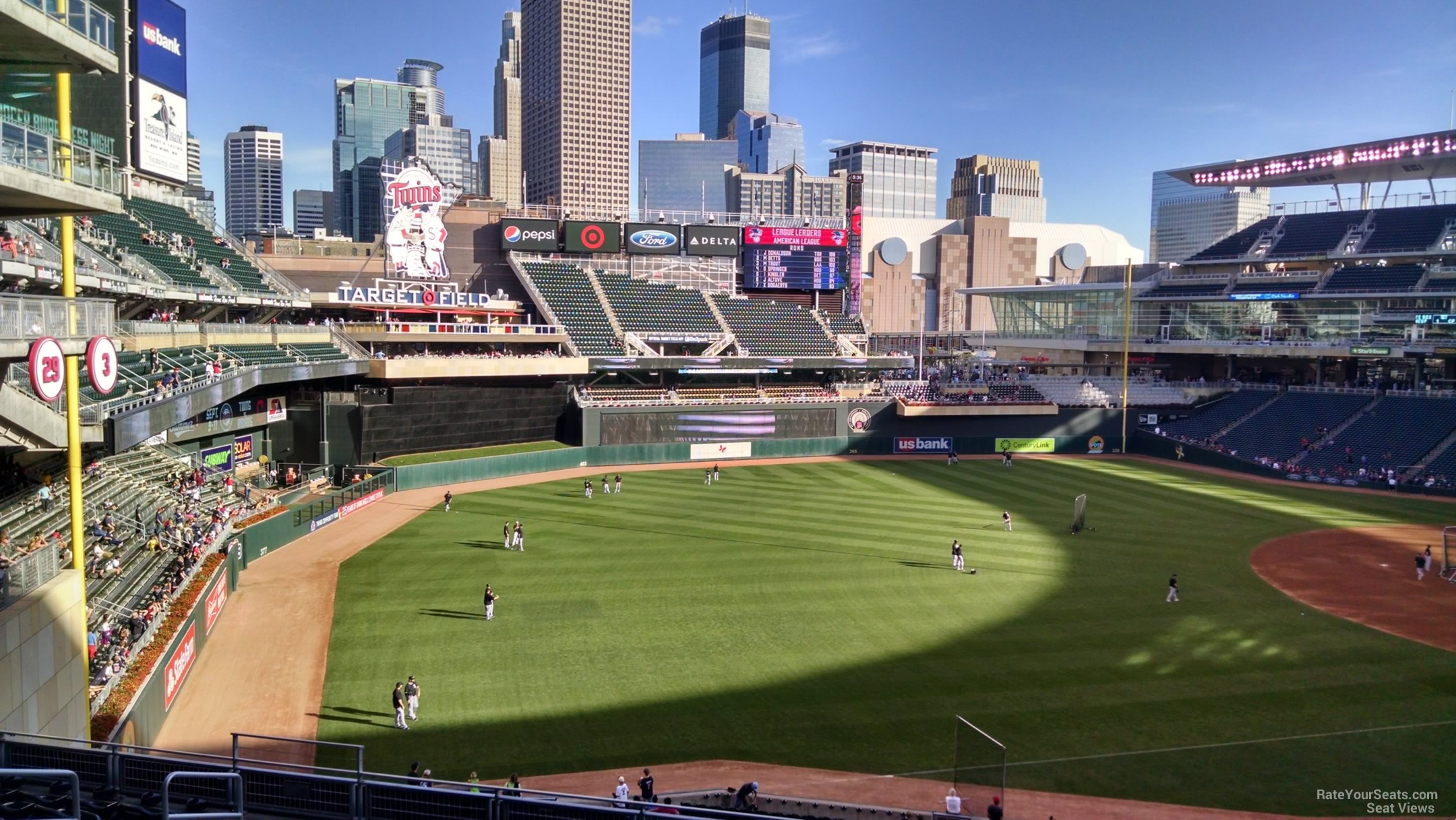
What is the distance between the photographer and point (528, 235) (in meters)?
63.8

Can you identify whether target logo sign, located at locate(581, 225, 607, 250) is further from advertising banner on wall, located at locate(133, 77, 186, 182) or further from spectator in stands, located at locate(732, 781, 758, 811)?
spectator in stands, located at locate(732, 781, 758, 811)

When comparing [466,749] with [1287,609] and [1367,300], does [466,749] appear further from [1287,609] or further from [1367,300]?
[1367,300]

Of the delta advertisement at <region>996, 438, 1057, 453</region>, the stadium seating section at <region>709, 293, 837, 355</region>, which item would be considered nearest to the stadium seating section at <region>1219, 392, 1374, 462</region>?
the delta advertisement at <region>996, 438, 1057, 453</region>

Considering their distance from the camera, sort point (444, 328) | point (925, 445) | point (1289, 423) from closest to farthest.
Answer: point (444, 328), point (1289, 423), point (925, 445)

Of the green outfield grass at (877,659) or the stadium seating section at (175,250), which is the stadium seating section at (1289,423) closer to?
the green outfield grass at (877,659)

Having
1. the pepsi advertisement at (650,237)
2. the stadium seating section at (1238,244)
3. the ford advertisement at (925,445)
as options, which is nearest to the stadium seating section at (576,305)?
the pepsi advertisement at (650,237)

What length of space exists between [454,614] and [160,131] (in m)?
32.5

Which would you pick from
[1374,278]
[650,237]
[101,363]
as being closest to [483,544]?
[101,363]

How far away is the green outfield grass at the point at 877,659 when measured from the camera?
17.8m

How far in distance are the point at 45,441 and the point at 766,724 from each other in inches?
531

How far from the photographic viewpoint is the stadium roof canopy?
6300 centimetres

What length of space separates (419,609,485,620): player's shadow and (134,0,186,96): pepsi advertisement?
31819 mm

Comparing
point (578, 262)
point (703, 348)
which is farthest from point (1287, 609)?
point (578, 262)

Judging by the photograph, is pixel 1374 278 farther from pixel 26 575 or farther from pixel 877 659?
pixel 26 575
